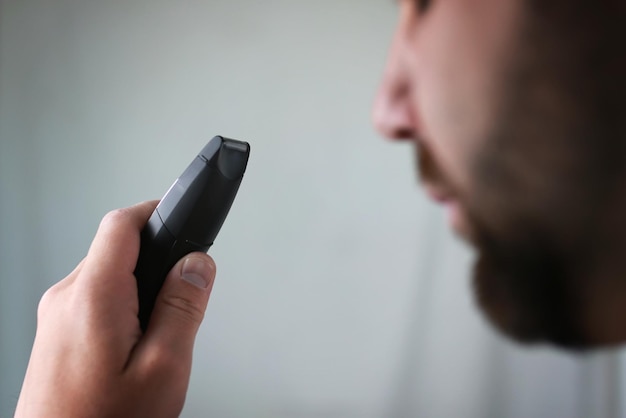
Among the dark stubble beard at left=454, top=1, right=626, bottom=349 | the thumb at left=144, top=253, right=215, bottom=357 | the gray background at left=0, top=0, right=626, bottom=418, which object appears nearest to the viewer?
the dark stubble beard at left=454, top=1, right=626, bottom=349

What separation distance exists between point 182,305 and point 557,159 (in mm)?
200

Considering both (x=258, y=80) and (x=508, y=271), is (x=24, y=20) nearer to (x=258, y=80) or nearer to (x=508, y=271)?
(x=258, y=80)

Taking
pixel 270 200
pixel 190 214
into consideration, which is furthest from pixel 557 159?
pixel 270 200

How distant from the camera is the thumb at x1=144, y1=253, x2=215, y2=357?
29cm

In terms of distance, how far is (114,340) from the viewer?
0.28 metres

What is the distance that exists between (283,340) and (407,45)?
0.36 metres

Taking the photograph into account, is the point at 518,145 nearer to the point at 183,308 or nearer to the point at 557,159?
the point at 557,159

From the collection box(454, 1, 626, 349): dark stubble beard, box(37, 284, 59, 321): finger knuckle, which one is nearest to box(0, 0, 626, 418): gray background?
box(37, 284, 59, 321): finger knuckle

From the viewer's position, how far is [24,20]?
0.52m

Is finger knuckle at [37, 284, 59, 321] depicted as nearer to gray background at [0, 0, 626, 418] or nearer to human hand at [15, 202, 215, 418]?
human hand at [15, 202, 215, 418]

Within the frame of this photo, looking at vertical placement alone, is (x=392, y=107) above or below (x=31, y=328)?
above

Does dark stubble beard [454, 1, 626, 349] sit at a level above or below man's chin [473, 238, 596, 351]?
above

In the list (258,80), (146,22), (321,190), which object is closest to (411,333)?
(321,190)

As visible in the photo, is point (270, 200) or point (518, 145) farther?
point (270, 200)
